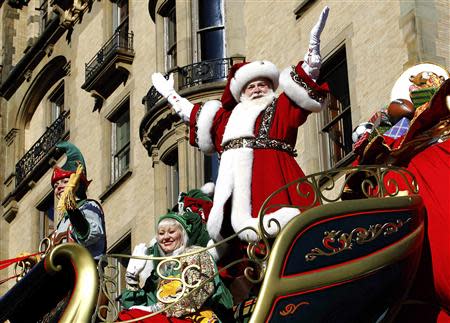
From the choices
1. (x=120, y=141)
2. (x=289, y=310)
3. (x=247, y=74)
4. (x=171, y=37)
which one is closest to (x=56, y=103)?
(x=120, y=141)

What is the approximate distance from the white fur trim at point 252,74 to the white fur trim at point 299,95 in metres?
0.36

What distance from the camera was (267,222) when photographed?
1452cm

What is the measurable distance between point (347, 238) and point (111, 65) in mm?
16599

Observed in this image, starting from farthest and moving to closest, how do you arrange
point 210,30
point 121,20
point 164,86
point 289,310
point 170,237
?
point 121,20 → point 210,30 → point 164,86 → point 170,237 → point 289,310

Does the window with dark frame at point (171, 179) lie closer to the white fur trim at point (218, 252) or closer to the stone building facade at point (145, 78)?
the stone building facade at point (145, 78)

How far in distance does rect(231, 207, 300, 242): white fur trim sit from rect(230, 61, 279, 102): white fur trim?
162 centimetres

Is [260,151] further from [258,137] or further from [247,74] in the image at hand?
[247,74]

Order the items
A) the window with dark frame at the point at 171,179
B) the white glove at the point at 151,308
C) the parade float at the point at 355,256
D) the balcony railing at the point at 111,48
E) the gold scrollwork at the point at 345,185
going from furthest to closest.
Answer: the balcony railing at the point at 111,48
the window with dark frame at the point at 171,179
the white glove at the point at 151,308
the gold scrollwork at the point at 345,185
the parade float at the point at 355,256

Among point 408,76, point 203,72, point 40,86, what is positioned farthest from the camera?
point 40,86

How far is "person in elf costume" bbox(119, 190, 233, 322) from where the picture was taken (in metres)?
14.7

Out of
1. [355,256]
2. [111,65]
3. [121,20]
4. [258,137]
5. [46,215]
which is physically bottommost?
[355,256]

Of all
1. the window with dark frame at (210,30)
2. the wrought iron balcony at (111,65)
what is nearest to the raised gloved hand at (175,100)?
the window with dark frame at (210,30)

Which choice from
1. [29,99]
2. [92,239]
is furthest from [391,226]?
[29,99]

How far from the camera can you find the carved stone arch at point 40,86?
33812mm
